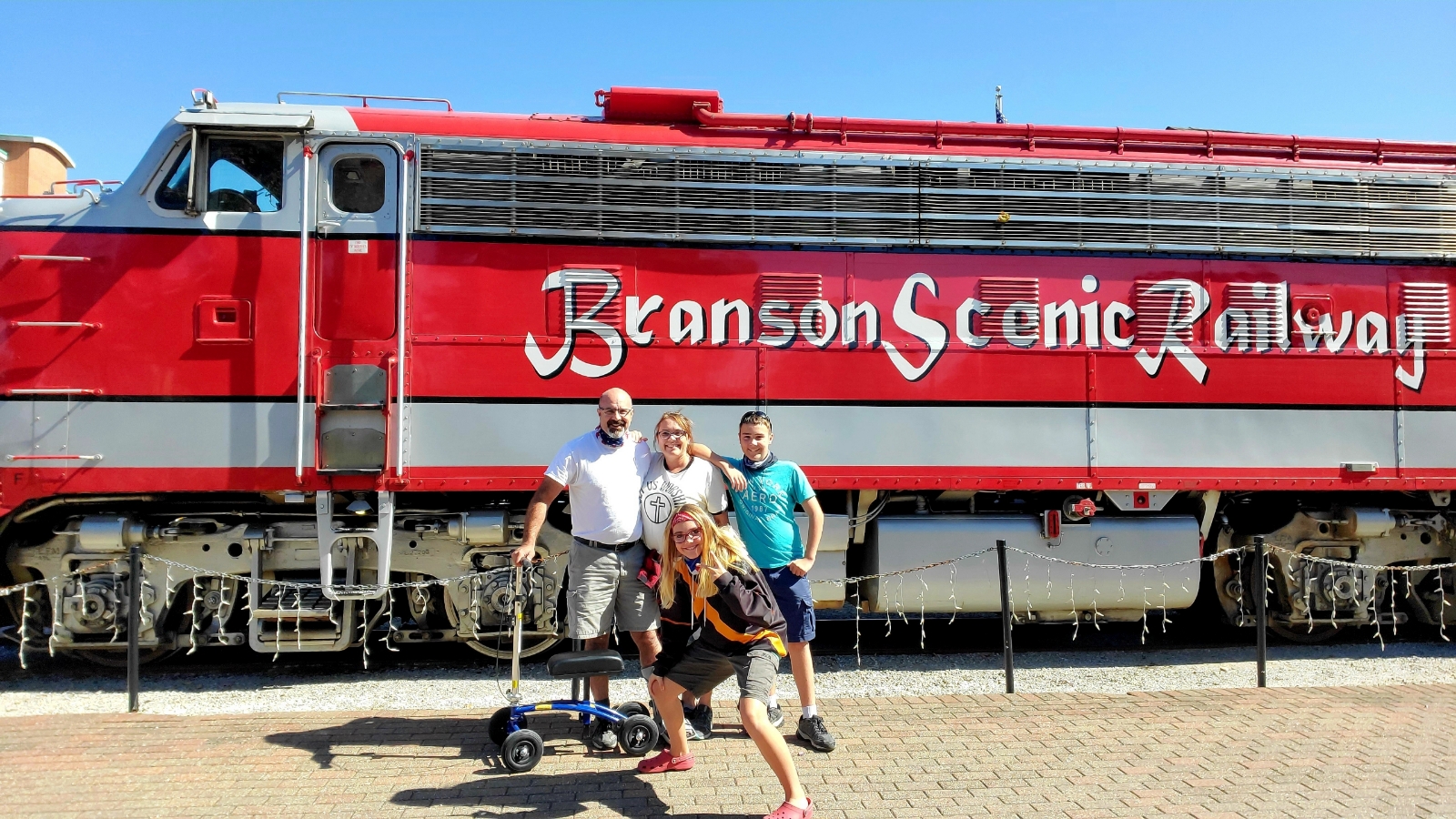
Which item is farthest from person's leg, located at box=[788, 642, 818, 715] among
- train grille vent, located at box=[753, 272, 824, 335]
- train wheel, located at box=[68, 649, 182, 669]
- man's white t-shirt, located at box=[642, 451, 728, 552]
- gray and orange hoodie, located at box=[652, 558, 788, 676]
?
train wheel, located at box=[68, 649, 182, 669]

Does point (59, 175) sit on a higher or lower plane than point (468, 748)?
higher

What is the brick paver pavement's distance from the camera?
4176mm

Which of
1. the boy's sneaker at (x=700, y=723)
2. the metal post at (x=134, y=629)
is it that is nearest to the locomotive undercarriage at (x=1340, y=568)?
the boy's sneaker at (x=700, y=723)

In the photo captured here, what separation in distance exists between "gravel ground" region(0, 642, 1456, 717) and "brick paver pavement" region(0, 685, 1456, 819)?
1.19 ft

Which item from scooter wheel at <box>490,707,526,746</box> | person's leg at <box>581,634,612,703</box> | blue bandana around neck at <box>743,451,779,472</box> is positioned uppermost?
blue bandana around neck at <box>743,451,779,472</box>

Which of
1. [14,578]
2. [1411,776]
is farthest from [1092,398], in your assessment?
[14,578]

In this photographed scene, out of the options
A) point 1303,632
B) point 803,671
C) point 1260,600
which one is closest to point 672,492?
point 803,671

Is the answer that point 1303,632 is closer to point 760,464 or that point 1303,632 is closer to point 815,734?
point 815,734

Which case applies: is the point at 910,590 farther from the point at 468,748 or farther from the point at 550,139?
the point at 550,139

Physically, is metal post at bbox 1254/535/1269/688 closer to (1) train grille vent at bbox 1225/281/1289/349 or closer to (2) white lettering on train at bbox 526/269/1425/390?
(2) white lettering on train at bbox 526/269/1425/390

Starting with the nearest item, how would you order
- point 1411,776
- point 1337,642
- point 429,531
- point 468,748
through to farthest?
point 1411,776
point 468,748
point 429,531
point 1337,642

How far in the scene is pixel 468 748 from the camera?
4.88 m

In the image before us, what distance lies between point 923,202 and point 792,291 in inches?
50.0

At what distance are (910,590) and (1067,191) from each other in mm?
3373
